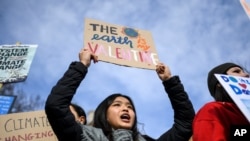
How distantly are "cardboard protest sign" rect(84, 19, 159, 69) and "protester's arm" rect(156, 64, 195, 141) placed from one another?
1.09ft

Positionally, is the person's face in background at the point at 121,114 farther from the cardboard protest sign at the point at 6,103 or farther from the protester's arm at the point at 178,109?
the cardboard protest sign at the point at 6,103

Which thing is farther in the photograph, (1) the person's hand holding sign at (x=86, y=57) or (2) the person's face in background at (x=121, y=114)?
(1) the person's hand holding sign at (x=86, y=57)

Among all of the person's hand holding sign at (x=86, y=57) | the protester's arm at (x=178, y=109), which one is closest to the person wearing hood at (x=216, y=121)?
the protester's arm at (x=178, y=109)

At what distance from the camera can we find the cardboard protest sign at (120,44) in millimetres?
2840

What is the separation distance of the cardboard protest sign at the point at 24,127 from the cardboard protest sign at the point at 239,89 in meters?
2.20

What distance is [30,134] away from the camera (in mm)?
3584

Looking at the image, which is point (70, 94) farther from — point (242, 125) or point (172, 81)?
point (242, 125)

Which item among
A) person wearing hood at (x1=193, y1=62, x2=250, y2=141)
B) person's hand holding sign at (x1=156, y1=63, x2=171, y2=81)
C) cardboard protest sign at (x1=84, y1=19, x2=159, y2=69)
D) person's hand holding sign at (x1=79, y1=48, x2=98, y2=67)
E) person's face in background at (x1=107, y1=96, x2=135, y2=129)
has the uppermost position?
cardboard protest sign at (x1=84, y1=19, x2=159, y2=69)

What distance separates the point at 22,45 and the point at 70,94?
353cm

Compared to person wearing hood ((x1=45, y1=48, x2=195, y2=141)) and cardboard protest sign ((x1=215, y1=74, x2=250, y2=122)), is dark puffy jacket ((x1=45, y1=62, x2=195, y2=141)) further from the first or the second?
cardboard protest sign ((x1=215, y1=74, x2=250, y2=122))

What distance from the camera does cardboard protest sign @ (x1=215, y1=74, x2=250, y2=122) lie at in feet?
5.10

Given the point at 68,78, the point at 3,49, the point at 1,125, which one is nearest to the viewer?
the point at 68,78

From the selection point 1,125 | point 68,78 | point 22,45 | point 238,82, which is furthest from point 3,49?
point 238,82

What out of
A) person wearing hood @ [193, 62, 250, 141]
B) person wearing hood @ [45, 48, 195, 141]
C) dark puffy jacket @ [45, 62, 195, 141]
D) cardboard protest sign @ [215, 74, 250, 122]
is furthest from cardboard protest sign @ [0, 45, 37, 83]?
cardboard protest sign @ [215, 74, 250, 122]
